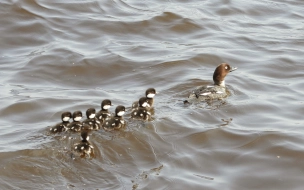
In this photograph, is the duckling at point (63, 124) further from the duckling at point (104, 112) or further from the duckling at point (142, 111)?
the duckling at point (142, 111)

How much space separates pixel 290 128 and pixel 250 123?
435mm

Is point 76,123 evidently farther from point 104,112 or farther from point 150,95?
point 150,95

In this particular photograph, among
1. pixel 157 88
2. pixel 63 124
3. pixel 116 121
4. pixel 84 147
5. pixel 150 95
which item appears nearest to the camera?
pixel 84 147

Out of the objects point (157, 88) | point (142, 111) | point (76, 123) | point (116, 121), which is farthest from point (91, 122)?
point (157, 88)

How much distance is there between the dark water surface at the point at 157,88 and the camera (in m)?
7.01

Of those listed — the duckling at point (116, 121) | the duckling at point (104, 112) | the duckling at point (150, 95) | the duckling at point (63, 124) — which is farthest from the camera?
the duckling at point (150, 95)

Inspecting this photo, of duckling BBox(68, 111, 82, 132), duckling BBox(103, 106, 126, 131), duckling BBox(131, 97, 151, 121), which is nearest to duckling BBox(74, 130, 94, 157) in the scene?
duckling BBox(68, 111, 82, 132)

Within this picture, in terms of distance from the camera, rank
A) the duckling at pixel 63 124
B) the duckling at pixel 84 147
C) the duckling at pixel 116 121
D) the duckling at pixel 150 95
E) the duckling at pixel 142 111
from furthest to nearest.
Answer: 1. the duckling at pixel 150 95
2. the duckling at pixel 142 111
3. the duckling at pixel 116 121
4. the duckling at pixel 63 124
5. the duckling at pixel 84 147

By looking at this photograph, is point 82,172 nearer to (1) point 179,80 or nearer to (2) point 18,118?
(2) point 18,118

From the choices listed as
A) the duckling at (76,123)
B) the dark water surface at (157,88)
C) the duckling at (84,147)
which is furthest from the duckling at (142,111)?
the duckling at (84,147)

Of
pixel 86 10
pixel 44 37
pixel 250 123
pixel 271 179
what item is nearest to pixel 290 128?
pixel 250 123

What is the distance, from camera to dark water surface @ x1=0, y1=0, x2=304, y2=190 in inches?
276

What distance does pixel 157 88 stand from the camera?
9.27 m

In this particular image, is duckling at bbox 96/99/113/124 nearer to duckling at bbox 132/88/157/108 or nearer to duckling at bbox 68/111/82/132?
duckling at bbox 68/111/82/132
